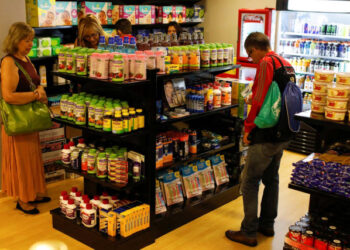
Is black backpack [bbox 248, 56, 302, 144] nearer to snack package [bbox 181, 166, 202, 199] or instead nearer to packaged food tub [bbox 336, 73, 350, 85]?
packaged food tub [bbox 336, 73, 350, 85]

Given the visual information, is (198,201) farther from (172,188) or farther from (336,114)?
(336,114)

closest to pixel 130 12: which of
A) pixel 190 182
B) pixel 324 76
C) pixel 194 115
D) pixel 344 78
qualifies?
pixel 194 115

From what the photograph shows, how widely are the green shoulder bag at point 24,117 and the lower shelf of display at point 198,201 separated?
4.81 feet

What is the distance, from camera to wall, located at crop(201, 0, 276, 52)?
27.3ft

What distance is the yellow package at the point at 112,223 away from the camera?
3889 millimetres

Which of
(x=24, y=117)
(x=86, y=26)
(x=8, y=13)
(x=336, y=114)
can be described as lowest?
(x=24, y=117)

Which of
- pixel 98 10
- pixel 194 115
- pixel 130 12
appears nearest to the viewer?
pixel 194 115

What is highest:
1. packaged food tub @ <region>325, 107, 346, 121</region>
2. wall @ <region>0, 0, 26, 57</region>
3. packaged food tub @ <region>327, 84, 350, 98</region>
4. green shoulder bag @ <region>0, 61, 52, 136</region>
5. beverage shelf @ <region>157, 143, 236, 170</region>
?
wall @ <region>0, 0, 26, 57</region>

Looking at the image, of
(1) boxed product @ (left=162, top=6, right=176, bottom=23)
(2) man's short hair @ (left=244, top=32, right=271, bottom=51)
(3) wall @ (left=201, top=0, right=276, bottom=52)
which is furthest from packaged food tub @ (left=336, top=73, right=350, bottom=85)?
(3) wall @ (left=201, top=0, right=276, bottom=52)

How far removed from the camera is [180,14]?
26.7ft

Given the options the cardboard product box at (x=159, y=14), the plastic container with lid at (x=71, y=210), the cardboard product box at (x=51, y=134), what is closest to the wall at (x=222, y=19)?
the cardboard product box at (x=159, y=14)

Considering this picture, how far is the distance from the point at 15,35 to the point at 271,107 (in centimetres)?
244

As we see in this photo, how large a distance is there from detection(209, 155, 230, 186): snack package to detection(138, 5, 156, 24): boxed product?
323 centimetres

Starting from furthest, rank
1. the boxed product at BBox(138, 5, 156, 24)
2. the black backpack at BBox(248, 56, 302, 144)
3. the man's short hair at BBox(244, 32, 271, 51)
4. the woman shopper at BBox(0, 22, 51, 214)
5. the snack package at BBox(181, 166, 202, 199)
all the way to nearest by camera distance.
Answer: the boxed product at BBox(138, 5, 156, 24), the snack package at BBox(181, 166, 202, 199), the woman shopper at BBox(0, 22, 51, 214), the man's short hair at BBox(244, 32, 271, 51), the black backpack at BBox(248, 56, 302, 144)
